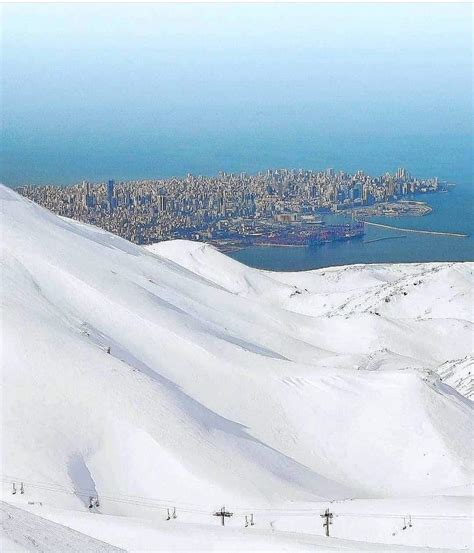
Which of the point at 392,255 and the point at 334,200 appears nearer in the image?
the point at 392,255

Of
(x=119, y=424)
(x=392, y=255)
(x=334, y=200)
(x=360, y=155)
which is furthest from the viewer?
(x=360, y=155)

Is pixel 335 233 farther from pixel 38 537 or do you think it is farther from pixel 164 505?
pixel 38 537

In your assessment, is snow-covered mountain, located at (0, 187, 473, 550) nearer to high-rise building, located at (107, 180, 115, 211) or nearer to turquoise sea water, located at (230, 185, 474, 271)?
turquoise sea water, located at (230, 185, 474, 271)

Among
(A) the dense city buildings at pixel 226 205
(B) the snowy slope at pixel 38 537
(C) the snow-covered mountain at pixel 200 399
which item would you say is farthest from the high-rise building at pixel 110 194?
(B) the snowy slope at pixel 38 537

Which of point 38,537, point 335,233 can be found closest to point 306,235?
point 335,233

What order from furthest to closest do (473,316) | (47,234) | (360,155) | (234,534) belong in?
(360,155), (473,316), (47,234), (234,534)

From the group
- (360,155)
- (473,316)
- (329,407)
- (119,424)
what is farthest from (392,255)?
(360,155)

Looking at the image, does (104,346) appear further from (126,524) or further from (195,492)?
(126,524)

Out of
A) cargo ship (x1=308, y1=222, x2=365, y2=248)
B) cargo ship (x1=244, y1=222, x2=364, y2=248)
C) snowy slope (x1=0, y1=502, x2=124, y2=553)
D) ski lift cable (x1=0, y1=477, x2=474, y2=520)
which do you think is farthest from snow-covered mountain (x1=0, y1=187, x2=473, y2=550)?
cargo ship (x1=308, y1=222, x2=365, y2=248)
